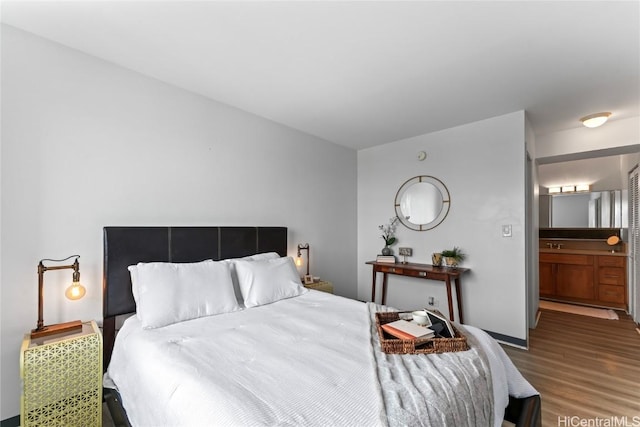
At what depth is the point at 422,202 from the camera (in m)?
3.86

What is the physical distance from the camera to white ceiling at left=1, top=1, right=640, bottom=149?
1.65 meters

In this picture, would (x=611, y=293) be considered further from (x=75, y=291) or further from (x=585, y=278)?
(x=75, y=291)

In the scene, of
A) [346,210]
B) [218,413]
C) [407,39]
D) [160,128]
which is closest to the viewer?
[218,413]

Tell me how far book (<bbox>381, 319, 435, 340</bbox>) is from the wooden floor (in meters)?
1.14

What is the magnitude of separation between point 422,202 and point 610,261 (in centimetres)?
318

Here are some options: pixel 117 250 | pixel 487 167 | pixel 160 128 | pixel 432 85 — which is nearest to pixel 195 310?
pixel 117 250

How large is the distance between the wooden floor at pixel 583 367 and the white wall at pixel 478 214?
37 cm

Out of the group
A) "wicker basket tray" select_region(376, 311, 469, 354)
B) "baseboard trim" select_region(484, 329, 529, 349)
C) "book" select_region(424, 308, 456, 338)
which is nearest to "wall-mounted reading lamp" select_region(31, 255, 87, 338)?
"wicker basket tray" select_region(376, 311, 469, 354)

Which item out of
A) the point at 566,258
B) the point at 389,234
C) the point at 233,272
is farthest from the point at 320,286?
the point at 566,258

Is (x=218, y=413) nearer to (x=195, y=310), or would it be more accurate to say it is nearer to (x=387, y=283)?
(x=195, y=310)

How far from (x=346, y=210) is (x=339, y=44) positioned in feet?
8.76

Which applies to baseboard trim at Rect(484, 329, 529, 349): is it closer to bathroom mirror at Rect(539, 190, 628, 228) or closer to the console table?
the console table

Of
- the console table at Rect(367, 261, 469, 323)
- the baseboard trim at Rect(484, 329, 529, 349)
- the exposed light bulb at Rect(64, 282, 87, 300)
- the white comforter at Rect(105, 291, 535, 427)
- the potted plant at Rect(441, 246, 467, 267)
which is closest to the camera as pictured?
the white comforter at Rect(105, 291, 535, 427)

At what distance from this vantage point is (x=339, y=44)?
6.38 feet
